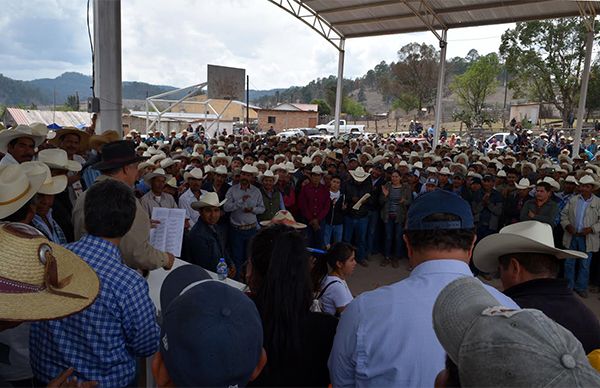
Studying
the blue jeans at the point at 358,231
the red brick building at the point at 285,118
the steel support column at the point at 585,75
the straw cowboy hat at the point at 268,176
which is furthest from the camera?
the red brick building at the point at 285,118

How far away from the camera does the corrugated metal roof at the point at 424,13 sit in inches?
536

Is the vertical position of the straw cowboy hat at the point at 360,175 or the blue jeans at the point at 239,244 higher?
the straw cowboy hat at the point at 360,175

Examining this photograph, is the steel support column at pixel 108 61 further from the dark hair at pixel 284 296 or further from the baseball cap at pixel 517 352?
the baseball cap at pixel 517 352

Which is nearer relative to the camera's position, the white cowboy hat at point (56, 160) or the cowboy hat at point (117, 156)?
the cowboy hat at point (117, 156)

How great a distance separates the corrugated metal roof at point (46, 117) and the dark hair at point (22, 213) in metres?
31.9

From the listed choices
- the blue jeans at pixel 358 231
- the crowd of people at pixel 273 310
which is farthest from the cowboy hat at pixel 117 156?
the blue jeans at pixel 358 231

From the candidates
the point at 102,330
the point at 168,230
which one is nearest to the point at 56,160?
the point at 168,230

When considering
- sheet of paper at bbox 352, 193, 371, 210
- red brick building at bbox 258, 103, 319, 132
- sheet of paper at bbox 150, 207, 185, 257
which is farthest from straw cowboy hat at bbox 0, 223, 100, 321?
red brick building at bbox 258, 103, 319, 132

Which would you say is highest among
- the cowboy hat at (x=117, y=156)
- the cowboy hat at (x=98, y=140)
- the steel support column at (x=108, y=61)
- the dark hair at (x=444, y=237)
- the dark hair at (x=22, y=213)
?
the steel support column at (x=108, y=61)

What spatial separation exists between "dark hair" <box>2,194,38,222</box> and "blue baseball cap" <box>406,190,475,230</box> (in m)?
2.03

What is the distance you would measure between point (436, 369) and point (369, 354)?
229 millimetres

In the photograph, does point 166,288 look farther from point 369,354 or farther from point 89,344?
point 369,354

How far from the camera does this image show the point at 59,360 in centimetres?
178

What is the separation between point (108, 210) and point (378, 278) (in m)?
5.56
